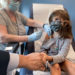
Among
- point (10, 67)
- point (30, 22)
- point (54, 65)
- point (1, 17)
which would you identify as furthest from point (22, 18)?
point (10, 67)

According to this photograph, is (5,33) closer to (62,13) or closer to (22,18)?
(22,18)

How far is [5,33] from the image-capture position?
4.69 feet

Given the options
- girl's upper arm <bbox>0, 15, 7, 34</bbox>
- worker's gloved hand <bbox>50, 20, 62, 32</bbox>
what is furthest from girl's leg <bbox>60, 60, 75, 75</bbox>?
girl's upper arm <bbox>0, 15, 7, 34</bbox>

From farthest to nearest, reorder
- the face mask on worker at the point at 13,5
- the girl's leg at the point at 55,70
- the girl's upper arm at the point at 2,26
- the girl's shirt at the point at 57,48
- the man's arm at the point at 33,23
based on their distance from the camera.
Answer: the man's arm at the point at 33,23 → the face mask on worker at the point at 13,5 → the girl's upper arm at the point at 2,26 → the girl's shirt at the point at 57,48 → the girl's leg at the point at 55,70

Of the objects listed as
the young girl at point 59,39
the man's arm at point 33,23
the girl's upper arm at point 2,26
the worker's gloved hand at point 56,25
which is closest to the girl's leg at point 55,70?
the young girl at point 59,39

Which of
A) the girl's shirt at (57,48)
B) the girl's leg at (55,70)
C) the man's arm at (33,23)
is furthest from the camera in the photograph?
the man's arm at (33,23)

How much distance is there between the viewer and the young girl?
1.24 meters

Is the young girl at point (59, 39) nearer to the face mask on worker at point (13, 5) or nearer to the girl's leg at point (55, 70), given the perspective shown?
the girl's leg at point (55, 70)

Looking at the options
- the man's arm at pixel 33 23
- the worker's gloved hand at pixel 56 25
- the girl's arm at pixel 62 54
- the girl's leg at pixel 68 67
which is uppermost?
the worker's gloved hand at pixel 56 25

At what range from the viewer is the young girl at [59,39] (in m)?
1.24

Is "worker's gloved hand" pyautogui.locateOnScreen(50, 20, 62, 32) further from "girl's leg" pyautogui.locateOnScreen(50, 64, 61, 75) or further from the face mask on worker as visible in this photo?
the face mask on worker

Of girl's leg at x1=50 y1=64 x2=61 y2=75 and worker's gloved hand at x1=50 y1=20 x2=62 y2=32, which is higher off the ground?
worker's gloved hand at x1=50 y1=20 x2=62 y2=32

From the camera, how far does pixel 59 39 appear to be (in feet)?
4.55

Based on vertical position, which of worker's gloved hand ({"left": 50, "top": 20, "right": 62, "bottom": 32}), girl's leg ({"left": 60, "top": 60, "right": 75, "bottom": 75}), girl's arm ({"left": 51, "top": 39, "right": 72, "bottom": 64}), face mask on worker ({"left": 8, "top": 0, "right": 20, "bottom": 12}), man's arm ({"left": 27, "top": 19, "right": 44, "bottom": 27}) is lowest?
girl's leg ({"left": 60, "top": 60, "right": 75, "bottom": 75})
